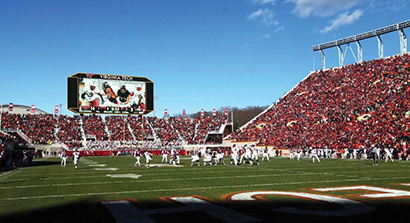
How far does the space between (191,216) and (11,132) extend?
51.9m

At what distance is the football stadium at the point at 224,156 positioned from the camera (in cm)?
862

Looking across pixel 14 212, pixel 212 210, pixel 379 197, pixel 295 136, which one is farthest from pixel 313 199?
pixel 295 136

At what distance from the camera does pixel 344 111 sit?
42562mm

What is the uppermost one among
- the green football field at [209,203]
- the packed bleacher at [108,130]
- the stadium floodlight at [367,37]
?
the stadium floodlight at [367,37]

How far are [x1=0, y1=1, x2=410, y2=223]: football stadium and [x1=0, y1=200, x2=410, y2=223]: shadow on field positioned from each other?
0.08 feet

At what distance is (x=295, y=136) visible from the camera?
44.6 m

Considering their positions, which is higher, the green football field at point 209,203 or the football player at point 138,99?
the football player at point 138,99

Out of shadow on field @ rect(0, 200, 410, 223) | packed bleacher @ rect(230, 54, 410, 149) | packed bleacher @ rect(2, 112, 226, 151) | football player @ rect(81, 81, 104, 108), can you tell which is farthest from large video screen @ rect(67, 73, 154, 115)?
shadow on field @ rect(0, 200, 410, 223)

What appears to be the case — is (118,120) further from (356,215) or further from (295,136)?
(356,215)

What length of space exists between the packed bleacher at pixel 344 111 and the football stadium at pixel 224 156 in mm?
161

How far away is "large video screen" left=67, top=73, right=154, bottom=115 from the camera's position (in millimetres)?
40844

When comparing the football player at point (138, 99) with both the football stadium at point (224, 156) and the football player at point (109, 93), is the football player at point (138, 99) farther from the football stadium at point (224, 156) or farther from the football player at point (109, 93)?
the football player at point (109, 93)

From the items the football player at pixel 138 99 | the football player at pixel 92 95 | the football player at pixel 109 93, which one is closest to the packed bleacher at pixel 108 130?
the football player at pixel 138 99

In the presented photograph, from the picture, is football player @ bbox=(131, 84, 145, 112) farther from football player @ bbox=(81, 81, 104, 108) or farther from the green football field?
the green football field
